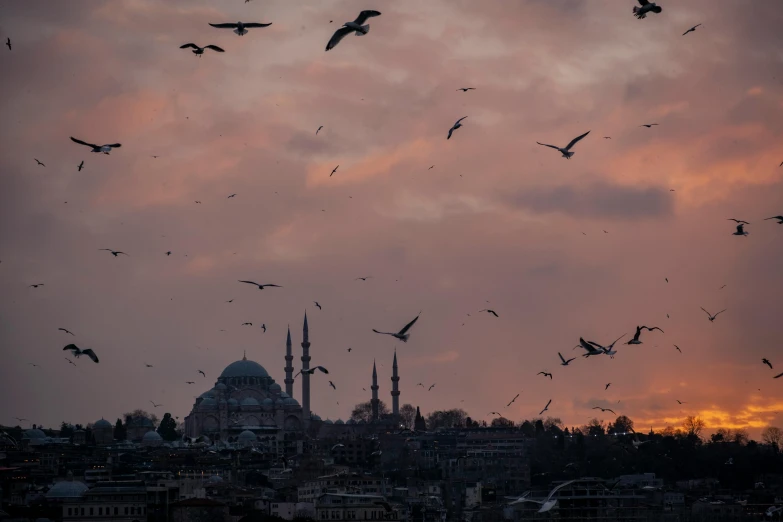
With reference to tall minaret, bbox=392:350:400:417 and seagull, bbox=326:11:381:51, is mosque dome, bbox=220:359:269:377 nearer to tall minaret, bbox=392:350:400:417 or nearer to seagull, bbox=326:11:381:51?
tall minaret, bbox=392:350:400:417

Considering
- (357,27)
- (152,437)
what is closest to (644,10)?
(357,27)

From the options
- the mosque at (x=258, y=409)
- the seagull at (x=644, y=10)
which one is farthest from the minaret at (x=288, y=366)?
the seagull at (x=644, y=10)

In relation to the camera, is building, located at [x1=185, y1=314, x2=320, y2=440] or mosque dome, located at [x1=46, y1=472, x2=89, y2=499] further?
building, located at [x1=185, y1=314, x2=320, y2=440]

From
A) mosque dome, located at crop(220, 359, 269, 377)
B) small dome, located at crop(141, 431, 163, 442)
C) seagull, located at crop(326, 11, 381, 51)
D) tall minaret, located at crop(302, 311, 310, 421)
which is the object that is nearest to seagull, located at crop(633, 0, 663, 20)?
seagull, located at crop(326, 11, 381, 51)

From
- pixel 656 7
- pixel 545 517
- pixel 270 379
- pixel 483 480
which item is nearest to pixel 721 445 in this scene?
pixel 483 480

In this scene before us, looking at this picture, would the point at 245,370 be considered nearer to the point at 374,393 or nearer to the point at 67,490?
the point at 374,393

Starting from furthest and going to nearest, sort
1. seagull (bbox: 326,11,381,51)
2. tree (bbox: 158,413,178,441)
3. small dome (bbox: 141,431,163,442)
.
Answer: tree (bbox: 158,413,178,441) < small dome (bbox: 141,431,163,442) < seagull (bbox: 326,11,381,51)

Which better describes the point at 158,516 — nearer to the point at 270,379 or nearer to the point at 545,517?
the point at 545,517
